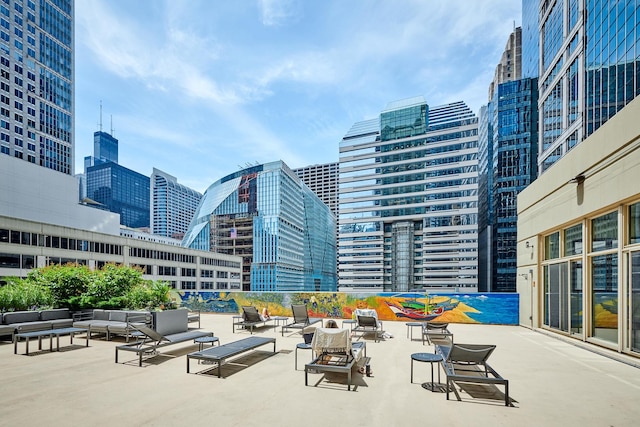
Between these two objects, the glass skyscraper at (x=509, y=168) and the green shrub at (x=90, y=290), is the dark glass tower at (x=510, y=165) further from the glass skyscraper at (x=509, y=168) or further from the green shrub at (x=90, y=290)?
the green shrub at (x=90, y=290)

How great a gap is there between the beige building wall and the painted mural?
1086 mm

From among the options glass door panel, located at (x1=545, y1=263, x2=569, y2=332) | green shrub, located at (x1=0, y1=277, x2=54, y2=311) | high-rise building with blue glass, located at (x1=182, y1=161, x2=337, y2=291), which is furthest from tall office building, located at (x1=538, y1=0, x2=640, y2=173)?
high-rise building with blue glass, located at (x1=182, y1=161, x2=337, y2=291)

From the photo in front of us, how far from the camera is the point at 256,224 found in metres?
106

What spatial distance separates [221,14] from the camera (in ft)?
45.3

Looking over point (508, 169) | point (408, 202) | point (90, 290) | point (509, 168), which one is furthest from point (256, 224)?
point (90, 290)

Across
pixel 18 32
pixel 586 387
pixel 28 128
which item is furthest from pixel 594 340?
pixel 18 32

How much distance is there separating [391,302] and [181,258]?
53.0m

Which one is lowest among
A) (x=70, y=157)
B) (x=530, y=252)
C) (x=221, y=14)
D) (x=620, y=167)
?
(x=530, y=252)

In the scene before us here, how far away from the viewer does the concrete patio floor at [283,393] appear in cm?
527

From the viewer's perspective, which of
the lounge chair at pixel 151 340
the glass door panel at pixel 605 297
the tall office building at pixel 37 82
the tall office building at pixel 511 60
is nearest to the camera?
the lounge chair at pixel 151 340

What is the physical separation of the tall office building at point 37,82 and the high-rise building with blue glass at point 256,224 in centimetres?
3818

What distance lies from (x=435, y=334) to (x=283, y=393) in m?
6.99

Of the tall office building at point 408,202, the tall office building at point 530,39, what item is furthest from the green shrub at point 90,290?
the tall office building at point 408,202

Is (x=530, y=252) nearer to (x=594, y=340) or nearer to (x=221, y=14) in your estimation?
(x=594, y=340)
